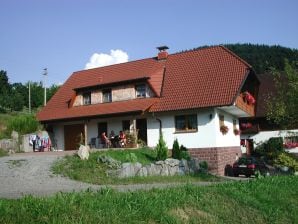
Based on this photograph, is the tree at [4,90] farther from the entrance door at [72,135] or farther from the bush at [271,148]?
the bush at [271,148]

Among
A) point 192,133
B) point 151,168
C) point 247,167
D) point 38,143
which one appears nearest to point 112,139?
point 192,133

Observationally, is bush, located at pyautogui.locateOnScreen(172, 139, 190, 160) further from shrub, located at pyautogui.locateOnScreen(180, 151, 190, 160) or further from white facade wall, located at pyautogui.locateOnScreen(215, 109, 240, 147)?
white facade wall, located at pyautogui.locateOnScreen(215, 109, 240, 147)

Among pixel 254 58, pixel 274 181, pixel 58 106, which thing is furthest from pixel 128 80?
pixel 254 58

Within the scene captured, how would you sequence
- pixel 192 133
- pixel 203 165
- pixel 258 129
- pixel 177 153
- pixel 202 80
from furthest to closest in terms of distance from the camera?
pixel 258 129 → pixel 202 80 → pixel 192 133 → pixel 203 165 → pixel 177 153

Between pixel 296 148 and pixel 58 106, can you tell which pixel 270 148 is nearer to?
pixel 296 148

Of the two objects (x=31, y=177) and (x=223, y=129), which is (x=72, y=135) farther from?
(x=31, y=177)

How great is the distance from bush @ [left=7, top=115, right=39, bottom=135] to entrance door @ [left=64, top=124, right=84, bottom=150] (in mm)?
2336

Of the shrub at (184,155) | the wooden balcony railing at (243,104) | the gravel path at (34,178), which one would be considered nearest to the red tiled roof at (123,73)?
the wooden balcony railing at (243,104)

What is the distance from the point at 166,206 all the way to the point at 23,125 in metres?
26.9

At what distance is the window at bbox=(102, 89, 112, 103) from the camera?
32.2 metres

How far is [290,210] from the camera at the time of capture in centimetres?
1089

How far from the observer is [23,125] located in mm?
33344

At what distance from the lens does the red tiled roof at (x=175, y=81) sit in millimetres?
28031

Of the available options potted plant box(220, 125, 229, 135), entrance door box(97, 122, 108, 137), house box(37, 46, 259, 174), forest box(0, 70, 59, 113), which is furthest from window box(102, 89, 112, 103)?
forest box(0, 70, 59, 113)
